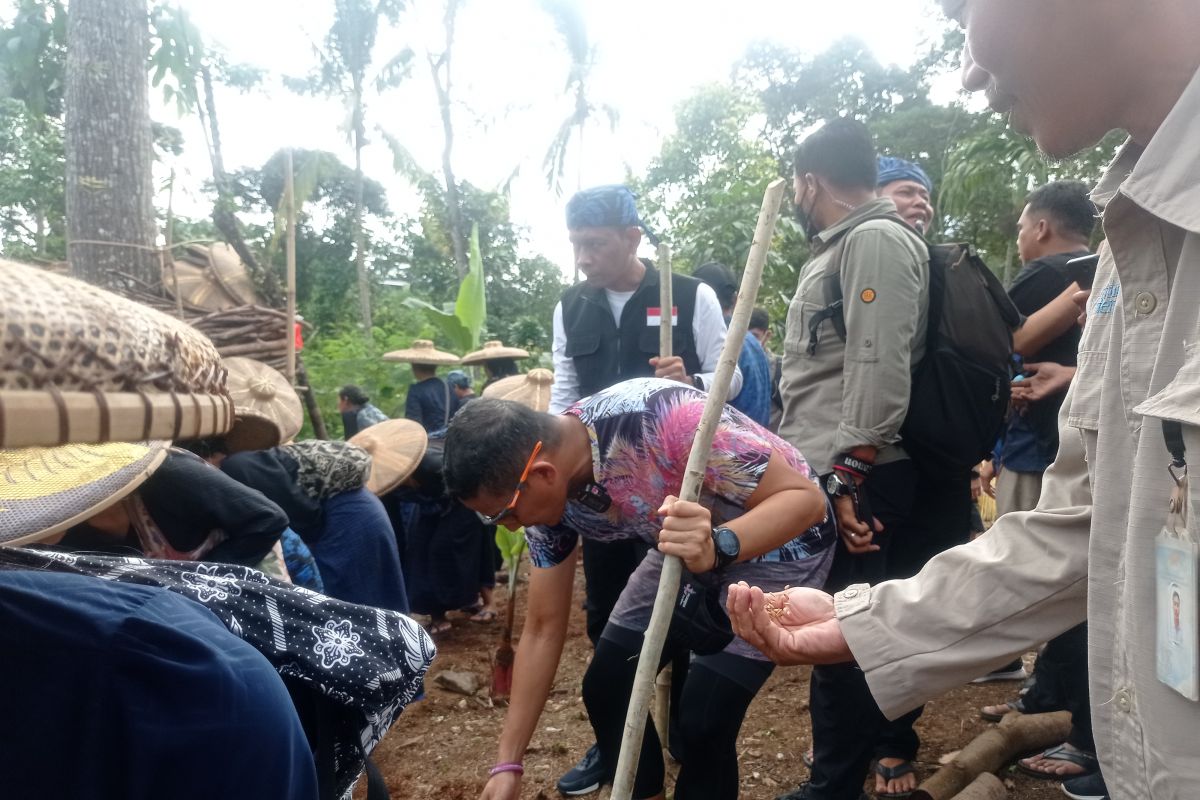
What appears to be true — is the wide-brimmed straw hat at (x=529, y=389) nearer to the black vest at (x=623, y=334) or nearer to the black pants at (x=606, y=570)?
the black vest at (x=623, y=334)

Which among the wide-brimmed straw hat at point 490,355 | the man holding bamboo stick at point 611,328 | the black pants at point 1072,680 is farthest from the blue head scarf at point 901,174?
the wide-brimmed straw hat at point 490,355

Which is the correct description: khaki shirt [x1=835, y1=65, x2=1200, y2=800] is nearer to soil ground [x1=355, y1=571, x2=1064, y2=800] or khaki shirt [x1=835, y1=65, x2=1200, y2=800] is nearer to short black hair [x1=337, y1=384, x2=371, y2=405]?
soil ground [x1=355, y1=571, x2=1064, y2=800]

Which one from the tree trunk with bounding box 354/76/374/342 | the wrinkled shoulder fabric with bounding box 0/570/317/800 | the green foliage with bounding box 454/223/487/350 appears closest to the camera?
the wrinkled shoulder fabric with bounding box 0/570/317/800

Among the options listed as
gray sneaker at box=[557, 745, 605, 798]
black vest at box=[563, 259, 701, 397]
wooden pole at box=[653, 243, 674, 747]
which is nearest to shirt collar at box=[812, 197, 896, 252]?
wooden pole at box=[653, 243, 674, 747]

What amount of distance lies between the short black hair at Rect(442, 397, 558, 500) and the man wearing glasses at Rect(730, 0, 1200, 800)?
3.75ft

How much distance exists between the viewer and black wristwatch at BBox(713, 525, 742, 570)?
2.06 m

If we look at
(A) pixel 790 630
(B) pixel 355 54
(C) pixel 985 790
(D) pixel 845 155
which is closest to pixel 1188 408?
(A) pixel 790 630

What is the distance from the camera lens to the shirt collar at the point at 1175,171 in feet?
2.87

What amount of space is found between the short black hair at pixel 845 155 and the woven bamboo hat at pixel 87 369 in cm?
240

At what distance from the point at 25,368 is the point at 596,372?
2.92m

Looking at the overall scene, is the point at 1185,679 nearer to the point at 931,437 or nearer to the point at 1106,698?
the point at 1106,698

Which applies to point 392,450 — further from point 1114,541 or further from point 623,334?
point 1114,541

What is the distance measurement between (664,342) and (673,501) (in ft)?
3.43

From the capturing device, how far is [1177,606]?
2.82 feet
